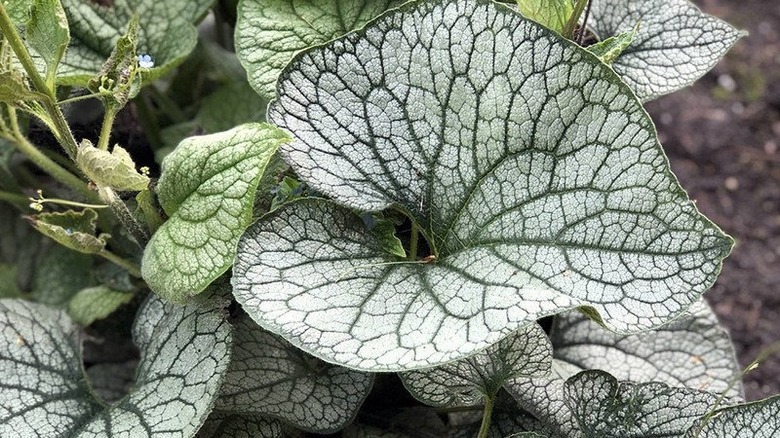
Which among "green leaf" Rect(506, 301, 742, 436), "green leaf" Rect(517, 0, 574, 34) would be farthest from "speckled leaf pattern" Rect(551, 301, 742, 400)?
"green leaf" Rect(517, 0, 574, 34)

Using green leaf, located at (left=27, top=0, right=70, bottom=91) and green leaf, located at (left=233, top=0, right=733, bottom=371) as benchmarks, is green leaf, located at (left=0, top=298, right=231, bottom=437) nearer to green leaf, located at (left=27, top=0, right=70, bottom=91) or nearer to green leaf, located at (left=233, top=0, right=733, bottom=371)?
green leaf, located at (left=233, top=0, right=733, bottom=371)

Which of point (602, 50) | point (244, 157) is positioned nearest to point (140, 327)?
point (244, 157)

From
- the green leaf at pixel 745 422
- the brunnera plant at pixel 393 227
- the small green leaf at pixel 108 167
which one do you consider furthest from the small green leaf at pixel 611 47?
the small green leaf at pixel 108 167

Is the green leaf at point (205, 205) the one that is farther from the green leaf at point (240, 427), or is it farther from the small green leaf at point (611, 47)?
the small green leaf at point (611, 47)

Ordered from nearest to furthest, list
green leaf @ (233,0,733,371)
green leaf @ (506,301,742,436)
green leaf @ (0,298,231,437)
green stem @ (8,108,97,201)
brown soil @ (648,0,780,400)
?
green leaf @ (233,0,733,371) < green leaf @ (0,298,231,437) < green stem @ (8,108,97,201) < green leaf @ (506,301,742,436) < brown soil @ (648,0,780,400)

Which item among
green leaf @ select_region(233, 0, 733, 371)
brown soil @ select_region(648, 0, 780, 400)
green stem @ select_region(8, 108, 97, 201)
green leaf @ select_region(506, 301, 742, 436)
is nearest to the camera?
green leaf @ select_region(233, 0, 733, 371)

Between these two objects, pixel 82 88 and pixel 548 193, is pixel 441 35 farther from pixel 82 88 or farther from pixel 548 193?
pixel 82 88
